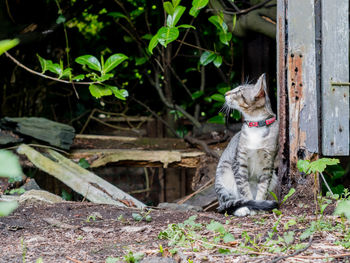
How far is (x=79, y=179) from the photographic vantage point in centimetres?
424

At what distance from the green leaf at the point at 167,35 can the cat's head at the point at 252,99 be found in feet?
2.51

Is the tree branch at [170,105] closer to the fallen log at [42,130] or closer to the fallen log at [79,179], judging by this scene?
the fallen log at [42,130]

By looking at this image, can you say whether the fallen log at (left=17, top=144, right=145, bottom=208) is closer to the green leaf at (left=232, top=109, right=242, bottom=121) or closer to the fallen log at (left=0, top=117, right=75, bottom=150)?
the fallen log at (left=0, top=117, right=75, bottom=150)

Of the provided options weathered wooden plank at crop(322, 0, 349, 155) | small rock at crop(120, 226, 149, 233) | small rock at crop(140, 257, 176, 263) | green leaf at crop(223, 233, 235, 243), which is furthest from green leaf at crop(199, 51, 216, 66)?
small rock at crop(140, 257, 176, 263)

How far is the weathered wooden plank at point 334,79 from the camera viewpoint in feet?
10.6

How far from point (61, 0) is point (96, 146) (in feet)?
7.04

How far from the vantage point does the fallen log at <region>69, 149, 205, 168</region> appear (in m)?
4.92

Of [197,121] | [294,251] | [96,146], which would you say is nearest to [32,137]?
[96,146]

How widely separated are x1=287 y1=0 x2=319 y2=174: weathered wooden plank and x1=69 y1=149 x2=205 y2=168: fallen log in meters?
2.00

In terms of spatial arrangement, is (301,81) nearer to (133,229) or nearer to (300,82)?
(300,82)

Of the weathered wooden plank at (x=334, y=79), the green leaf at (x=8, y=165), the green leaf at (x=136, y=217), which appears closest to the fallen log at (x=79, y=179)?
the green leaf at (x=136, y=217)

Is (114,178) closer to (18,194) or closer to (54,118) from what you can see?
(54,118)

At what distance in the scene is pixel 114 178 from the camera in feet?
23.0

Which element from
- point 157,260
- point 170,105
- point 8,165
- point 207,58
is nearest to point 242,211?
point 157,260
